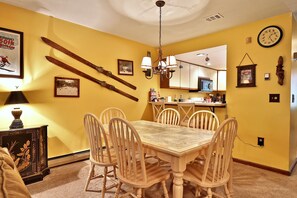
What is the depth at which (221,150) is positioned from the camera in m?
1.50

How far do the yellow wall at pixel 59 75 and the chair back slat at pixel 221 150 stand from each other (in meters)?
2.57

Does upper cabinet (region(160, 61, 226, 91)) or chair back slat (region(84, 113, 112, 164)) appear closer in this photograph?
chair back slat (region(84, 113, 112, 164))

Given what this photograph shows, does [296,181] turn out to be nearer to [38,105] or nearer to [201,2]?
[201,2]

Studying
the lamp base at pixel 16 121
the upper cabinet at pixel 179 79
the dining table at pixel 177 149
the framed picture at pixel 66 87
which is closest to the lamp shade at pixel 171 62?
the dining table at pixel 177 149

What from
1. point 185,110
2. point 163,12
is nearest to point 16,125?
point 163,12

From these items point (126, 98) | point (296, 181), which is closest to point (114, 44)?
point (126, 98)

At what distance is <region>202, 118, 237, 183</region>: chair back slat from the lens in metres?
1.47

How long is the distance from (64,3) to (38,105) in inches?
64.4

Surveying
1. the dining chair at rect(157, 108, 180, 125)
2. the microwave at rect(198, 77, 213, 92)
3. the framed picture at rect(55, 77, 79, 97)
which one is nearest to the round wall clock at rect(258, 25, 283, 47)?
the dining chair at rect(157, 108, 180, 125)

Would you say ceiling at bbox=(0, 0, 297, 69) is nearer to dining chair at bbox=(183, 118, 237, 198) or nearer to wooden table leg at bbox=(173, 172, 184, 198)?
dining chair at bbox=(183, 118, 237, 198)

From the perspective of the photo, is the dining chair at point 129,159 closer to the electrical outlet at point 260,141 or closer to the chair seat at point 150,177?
the chair seat at point 150,177

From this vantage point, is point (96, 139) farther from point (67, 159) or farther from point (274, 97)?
point (274, 97)

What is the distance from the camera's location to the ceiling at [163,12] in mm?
2484

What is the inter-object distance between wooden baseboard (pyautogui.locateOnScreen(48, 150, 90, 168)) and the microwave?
382cm
